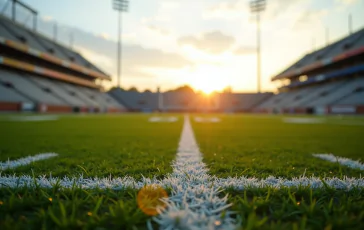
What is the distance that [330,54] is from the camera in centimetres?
2972

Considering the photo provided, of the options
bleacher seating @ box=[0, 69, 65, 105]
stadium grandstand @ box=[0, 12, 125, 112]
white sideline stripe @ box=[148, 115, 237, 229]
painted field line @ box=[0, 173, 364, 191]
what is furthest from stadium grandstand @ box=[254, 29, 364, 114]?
bleacher seating @ box=[0, 69, 65, 105]

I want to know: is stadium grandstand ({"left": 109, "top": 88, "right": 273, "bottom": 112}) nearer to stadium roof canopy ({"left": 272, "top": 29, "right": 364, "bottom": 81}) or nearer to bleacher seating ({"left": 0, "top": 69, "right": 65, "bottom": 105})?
stadium roof canopy ({"left": 272, "top": 29, "right": 364, "bottom": 81})

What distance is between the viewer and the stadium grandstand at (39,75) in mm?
20500

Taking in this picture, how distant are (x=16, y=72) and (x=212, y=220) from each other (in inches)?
1201

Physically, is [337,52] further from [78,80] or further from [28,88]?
[28,88]

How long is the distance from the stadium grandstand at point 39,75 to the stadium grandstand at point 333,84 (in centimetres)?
2756

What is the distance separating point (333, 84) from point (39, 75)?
3838 centimetres

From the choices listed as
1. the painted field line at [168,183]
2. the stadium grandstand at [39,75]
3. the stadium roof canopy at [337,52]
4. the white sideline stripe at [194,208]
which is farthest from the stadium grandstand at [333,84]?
the stadium grandstand at [39,75]

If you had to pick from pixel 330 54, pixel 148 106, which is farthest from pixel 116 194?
pixel 148 106

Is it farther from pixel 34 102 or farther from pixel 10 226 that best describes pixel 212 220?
pixel 34 102

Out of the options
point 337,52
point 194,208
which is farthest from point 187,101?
point 194,208

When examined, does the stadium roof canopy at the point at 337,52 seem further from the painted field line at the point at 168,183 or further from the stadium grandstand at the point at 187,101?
the painted field line at the point at 168,183

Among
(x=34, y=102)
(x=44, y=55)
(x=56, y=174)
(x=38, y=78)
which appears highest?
(x=44, y=55)

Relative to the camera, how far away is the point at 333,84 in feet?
90.2
